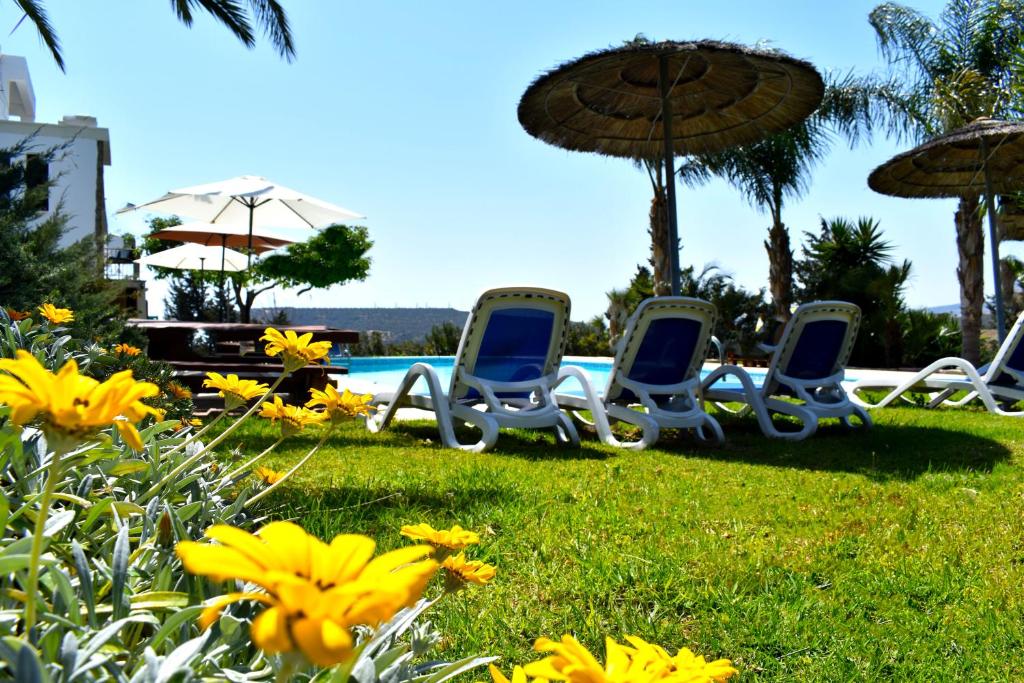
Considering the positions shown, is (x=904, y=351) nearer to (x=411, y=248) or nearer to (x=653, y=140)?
(x=653, y=140)

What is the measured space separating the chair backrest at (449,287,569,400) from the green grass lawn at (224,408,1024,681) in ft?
Answer: 4.13

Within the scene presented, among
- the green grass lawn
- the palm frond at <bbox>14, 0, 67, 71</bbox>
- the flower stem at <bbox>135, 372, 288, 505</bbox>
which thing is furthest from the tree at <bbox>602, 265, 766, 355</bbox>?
the flower stem at <bbox>135, 372, 288, 505</bbox>

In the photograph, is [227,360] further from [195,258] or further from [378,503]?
[378,503]

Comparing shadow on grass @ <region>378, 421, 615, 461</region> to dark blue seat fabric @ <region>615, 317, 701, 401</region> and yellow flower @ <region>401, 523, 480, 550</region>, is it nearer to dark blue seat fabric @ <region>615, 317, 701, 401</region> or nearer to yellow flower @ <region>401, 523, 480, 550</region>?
dark blue seat fabric @ <region>615, 317, 701, 401</region>

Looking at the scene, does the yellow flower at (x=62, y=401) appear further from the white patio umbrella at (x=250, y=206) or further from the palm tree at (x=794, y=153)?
the palm tree at (x=794, y=153)

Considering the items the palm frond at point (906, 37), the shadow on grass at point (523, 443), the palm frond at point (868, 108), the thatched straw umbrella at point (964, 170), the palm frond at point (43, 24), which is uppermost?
the palm frond at point (906, 37)

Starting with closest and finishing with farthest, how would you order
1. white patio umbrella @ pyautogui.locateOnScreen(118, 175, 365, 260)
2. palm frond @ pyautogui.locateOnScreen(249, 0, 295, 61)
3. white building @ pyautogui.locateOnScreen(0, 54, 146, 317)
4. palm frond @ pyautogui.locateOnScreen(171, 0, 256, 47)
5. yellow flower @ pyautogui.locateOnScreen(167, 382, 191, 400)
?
1. yellow flower @ pyautogui.locateOnScreen(167, 382, 191, 400)
2. palm frond @ pyautogui.locateOnScreen(171, 0, 256, 47)
3. palm frond @ pyautogui.locateOnScreen(249, 0, 295, 61)
4. white patio umbrella @ pyautogui.locateOnScreen(118, 175, 365, 260)
5. white building @ pyautogui.locateOnScreen(0, 54, 146, 317)

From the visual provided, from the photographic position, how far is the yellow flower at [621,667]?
716 millimetres

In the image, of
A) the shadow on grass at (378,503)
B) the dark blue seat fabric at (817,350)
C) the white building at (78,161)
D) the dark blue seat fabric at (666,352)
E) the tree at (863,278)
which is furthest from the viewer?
the white building at (78,161)

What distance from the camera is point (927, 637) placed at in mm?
2570

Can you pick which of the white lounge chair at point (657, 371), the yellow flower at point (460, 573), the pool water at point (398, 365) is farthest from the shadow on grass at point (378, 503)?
the pool water at point (398, 365)

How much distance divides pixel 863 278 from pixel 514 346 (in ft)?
48.7

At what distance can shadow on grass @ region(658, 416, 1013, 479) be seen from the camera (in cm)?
546

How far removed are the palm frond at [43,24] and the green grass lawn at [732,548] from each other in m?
6.45
